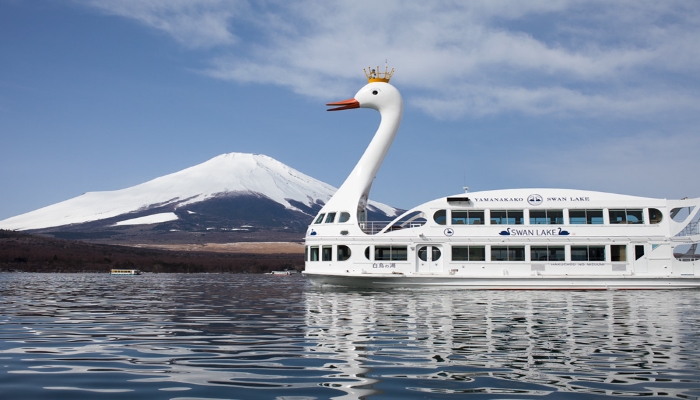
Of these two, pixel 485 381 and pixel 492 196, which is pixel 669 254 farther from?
pixel 485 381

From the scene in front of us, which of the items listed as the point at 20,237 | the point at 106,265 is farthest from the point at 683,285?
the point at 20,237

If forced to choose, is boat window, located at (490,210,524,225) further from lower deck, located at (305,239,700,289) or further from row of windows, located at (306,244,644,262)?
row of windows, located at (306,244,644,262)

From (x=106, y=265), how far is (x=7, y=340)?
8664 cm

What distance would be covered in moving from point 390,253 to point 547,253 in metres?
7.47

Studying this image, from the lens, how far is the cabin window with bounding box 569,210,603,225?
30.7 meters

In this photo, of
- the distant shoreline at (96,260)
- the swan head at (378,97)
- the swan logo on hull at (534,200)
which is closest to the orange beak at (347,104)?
the swan head at (378,97)

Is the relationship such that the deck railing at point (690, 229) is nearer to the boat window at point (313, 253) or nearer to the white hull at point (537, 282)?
the white hull at point (537, 282)

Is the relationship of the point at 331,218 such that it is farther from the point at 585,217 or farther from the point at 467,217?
the point at 585,217

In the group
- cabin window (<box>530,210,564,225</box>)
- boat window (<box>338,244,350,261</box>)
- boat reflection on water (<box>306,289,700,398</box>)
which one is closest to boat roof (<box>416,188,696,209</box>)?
cabin window (<box>530,210,564,225</box>)

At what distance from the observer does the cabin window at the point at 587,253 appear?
30.5m

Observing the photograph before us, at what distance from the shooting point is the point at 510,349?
10609 mm

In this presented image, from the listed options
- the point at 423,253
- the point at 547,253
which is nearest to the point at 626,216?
the point at 547,253

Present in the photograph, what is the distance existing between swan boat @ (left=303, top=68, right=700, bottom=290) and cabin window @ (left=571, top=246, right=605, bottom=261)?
0.05 metres

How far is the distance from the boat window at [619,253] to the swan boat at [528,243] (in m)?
0.04
